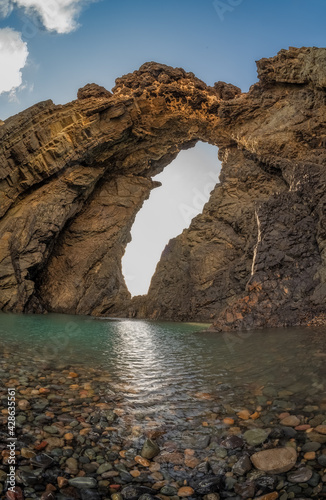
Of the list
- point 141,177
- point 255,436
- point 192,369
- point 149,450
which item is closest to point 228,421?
point 255,436

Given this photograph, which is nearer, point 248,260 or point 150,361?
point 150,361

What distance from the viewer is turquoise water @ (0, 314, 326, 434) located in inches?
146

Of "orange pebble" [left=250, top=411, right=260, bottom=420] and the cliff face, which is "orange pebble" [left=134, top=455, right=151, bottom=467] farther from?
the cliff face

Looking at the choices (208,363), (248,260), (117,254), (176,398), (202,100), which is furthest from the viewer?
(117,254)

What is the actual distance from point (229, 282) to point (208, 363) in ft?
45.7

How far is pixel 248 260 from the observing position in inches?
717

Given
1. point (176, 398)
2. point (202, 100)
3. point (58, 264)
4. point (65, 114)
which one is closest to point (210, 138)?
point (202, 100)

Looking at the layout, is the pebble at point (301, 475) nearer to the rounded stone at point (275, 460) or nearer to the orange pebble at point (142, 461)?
the rounded stone at point (275, 460)

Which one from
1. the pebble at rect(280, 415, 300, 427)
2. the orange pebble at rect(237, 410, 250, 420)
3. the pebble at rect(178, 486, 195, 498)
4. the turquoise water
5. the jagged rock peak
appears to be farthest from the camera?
the jagged rock peak

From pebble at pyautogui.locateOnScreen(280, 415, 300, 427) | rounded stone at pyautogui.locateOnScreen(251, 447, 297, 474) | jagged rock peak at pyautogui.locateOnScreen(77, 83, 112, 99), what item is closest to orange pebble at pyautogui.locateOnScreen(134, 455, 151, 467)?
rounded stone at pyautogui.locateOnScreen(251, 447, 297, 474)

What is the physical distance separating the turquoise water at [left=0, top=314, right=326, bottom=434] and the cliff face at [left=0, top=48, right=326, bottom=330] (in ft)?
33.1

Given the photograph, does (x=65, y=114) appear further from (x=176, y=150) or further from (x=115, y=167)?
(x=176, y=150)

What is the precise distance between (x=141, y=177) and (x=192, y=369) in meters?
23.3

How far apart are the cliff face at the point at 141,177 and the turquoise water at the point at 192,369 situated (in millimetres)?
10104
